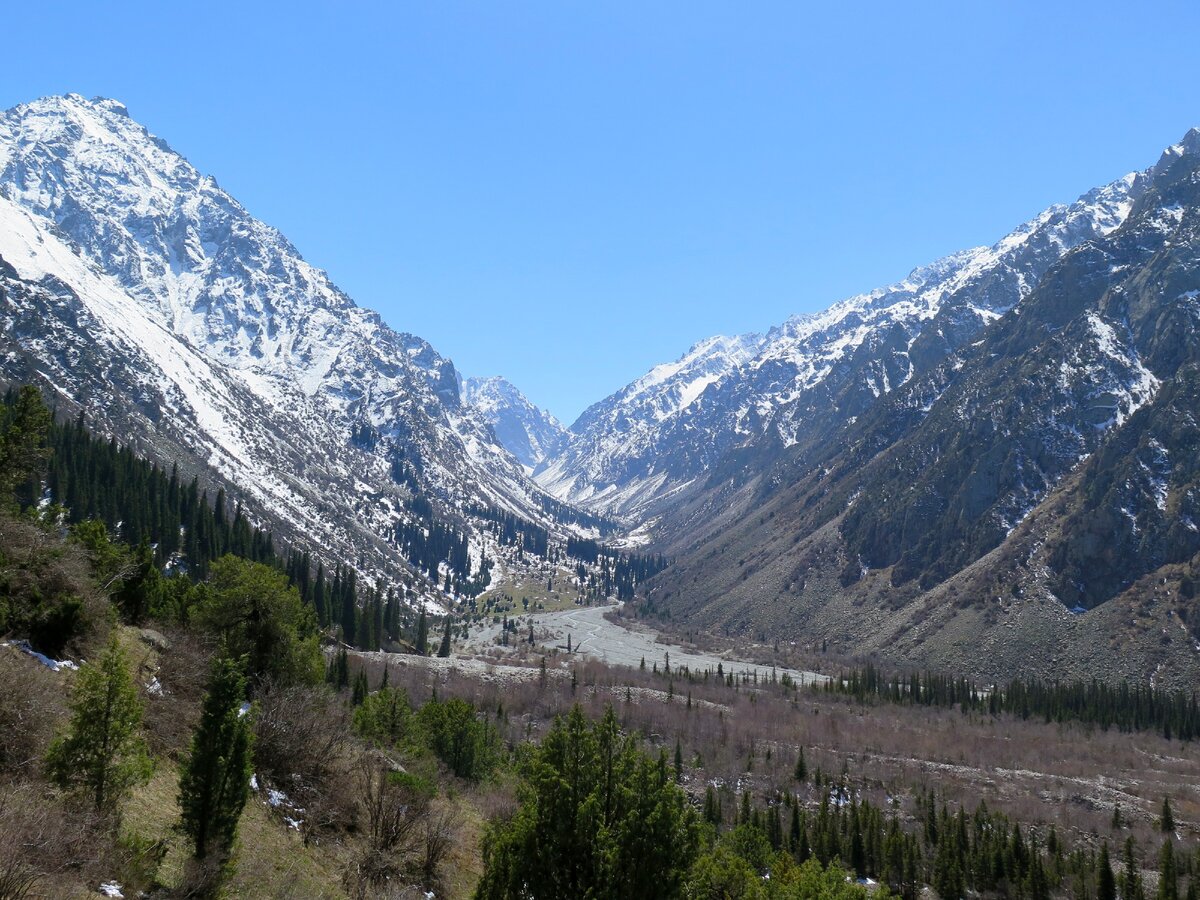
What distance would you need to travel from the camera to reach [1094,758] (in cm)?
14312

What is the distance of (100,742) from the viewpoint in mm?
26500

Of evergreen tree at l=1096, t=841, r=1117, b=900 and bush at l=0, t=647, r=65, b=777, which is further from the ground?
bush at l=0, t=647, r=65, b=777

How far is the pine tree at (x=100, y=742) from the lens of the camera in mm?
26172

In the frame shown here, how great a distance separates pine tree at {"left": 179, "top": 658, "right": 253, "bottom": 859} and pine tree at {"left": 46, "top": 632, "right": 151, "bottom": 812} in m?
1.90

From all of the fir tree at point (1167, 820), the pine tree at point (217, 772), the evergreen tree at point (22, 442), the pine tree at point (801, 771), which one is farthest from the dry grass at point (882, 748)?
the pine tree at point (217, 772)

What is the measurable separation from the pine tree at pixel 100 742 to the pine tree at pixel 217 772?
6.24 feet

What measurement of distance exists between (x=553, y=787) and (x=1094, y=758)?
14901cm

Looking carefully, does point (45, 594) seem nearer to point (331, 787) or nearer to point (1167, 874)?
point (331, 787)

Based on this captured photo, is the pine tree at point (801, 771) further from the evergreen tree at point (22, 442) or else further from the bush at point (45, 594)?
the evergreen tree at point (22, 442)

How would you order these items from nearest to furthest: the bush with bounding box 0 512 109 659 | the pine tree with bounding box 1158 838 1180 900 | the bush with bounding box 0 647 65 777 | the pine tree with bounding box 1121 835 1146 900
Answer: the bush with bounding box 0 647 65 777
the bush with bounding box 0 512 109 659
the pine tree with bounding box 1158 838 1180 900
the pine tree with bounding box 1121 835 1146 900

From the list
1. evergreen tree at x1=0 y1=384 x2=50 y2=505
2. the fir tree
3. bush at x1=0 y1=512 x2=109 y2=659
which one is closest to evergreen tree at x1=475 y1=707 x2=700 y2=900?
bush at x1=0 y1=512 x2=109 y2=659

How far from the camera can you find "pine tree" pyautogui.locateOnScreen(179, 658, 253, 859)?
92.1 ft

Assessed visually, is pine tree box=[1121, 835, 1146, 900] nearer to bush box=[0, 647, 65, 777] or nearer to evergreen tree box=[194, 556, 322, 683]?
evergreen tree box=[194, 556, 322, 683]

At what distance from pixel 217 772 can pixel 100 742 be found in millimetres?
3718
